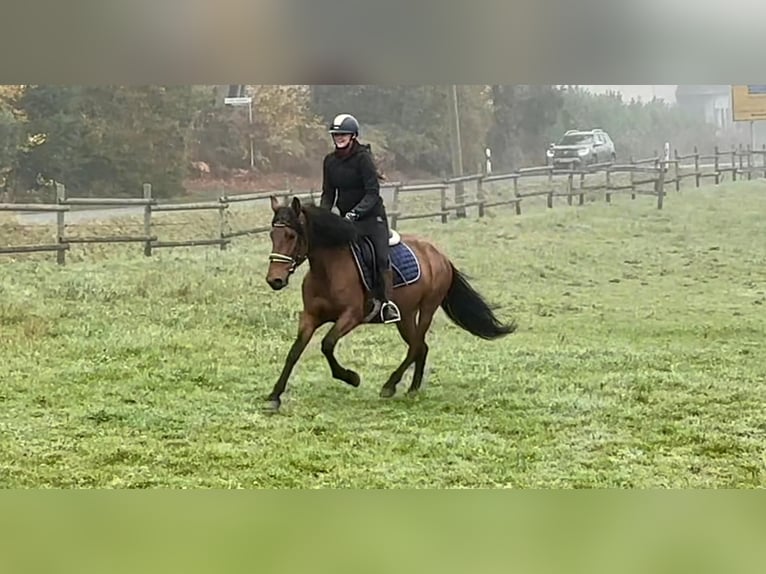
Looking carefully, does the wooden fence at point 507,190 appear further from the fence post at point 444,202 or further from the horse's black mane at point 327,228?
the horse's black mane at point 327,228

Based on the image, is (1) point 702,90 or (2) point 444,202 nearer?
(1) point 702,90

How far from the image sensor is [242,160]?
3.25m

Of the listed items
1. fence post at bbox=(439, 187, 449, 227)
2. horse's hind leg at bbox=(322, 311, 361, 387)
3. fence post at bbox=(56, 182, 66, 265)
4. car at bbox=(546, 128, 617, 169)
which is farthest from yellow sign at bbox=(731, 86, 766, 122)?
fence post at bbox=(56, 182, 66, 265)

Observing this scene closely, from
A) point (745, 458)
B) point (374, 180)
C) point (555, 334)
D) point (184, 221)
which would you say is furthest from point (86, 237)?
point (745, 458)

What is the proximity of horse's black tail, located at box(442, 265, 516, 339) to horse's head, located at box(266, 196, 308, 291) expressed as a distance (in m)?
0.52

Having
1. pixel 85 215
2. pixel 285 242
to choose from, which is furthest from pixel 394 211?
pixel 85 215

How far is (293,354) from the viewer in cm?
325

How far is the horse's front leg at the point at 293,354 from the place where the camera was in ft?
10.6

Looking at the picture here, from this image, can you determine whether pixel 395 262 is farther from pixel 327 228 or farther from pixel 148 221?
pixel 148 221

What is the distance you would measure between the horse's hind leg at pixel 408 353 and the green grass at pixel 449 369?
0.10 feet

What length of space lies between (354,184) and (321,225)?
0.18 meters

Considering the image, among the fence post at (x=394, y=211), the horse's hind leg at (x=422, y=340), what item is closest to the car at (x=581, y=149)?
the fence post at (x=394, y=211)

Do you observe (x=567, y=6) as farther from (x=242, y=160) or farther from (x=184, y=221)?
(x=184, y=221)

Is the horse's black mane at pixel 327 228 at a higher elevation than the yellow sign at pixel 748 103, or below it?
below
